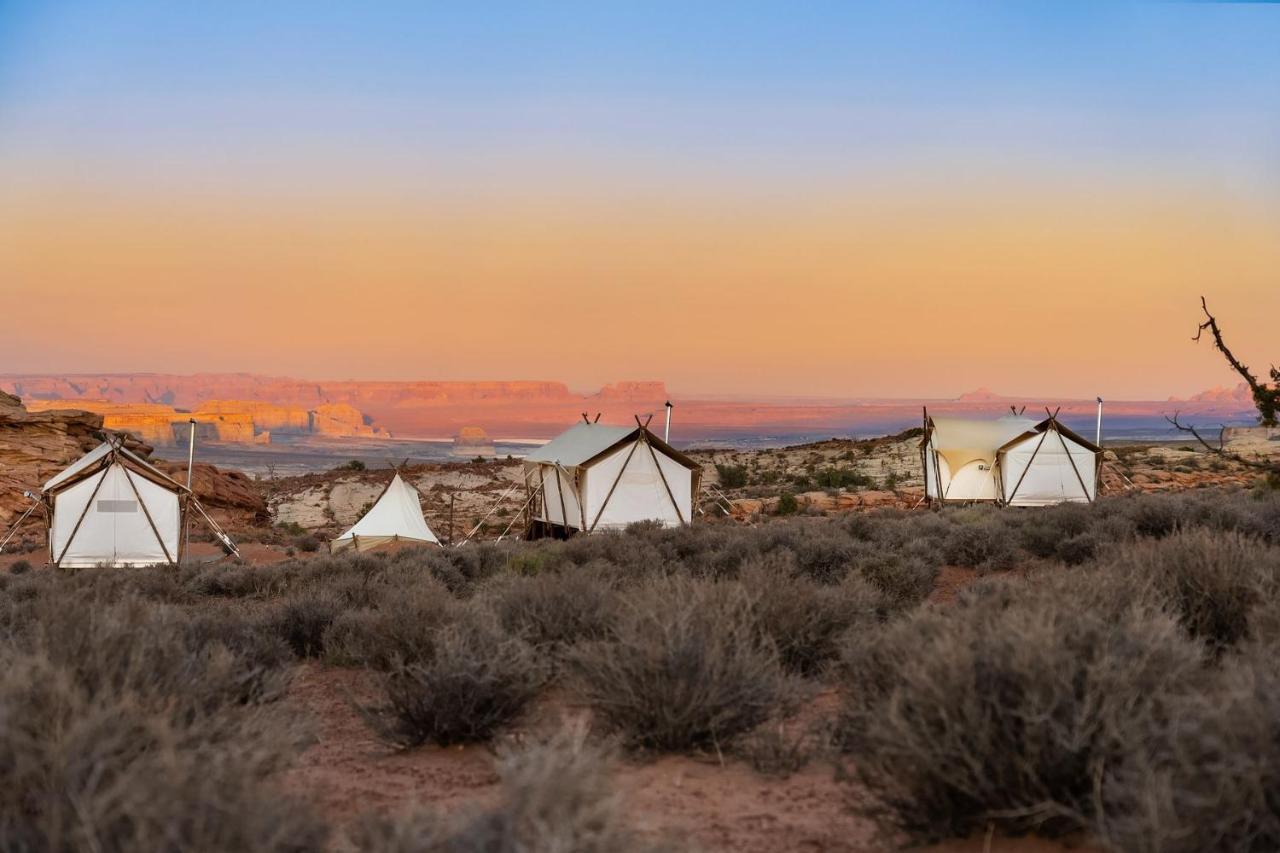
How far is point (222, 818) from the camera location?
8.32 feet

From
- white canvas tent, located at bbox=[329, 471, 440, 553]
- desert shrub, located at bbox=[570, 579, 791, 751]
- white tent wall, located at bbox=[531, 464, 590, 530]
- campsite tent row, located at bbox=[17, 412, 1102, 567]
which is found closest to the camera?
desert shrub, located at bbox=[570, 579, 791, 751]

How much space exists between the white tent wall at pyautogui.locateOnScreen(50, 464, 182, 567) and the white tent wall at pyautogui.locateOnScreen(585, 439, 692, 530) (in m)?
8.16

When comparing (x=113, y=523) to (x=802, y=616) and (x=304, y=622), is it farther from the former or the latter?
(x=802, y=616)

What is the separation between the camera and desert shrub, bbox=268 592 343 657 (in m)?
7.57

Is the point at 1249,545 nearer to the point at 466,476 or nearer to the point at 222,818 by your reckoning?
the point at 222,818

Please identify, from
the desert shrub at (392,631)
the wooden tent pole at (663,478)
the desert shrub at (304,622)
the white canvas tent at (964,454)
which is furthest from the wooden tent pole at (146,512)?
the white canvas tent at (964,454)

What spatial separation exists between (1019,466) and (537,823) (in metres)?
24.0

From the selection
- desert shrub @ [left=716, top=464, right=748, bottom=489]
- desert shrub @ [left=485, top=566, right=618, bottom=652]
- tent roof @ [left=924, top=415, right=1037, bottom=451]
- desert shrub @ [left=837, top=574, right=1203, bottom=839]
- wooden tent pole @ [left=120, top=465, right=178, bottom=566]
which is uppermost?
tent roof @ [left=924, top=415, right=1037, bottom=451]

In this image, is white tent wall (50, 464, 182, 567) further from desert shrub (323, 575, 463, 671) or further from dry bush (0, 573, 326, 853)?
dry bush (0, 573, 326, 853)

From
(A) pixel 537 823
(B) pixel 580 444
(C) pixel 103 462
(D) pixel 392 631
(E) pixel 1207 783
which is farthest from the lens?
(B) pixel 580 444

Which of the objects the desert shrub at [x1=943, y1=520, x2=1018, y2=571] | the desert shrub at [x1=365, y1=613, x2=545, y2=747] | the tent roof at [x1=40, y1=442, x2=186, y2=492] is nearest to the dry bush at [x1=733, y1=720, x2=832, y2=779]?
the desert shrub at [x1=365, y1=613, x2=545, y2=747]

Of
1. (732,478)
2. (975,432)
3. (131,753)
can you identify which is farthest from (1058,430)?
(131,753)

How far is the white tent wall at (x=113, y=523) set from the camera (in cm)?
1941

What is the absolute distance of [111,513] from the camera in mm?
19625
